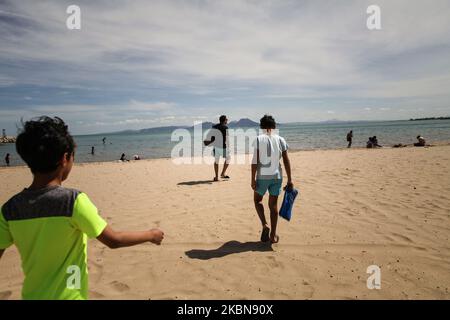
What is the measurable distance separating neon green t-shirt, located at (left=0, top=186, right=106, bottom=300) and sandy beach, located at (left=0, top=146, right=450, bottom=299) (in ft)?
6.77

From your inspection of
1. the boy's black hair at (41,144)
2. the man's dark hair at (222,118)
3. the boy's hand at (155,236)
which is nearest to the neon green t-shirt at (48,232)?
the boy's black hair at (41,144)

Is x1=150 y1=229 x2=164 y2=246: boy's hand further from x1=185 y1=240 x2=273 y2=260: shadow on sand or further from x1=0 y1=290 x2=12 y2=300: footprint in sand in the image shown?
x1=0 y1=290 x2=12 y2=300: footprint in sand

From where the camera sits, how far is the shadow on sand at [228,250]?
15.3 feet

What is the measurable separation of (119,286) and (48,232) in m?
2.56

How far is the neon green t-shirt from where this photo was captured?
160cm

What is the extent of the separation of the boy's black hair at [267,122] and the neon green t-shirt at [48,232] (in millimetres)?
3729

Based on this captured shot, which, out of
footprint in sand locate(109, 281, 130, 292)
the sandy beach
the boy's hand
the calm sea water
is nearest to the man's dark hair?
the sandy beach

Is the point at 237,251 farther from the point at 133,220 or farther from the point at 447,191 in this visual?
the point at 447,191

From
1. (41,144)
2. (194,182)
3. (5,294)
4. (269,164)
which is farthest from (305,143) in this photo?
(41,144)

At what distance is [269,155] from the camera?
479 cm

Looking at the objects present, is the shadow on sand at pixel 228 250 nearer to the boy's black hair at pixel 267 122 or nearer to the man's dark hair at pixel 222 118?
the boy's black hair at pixel 267 122
